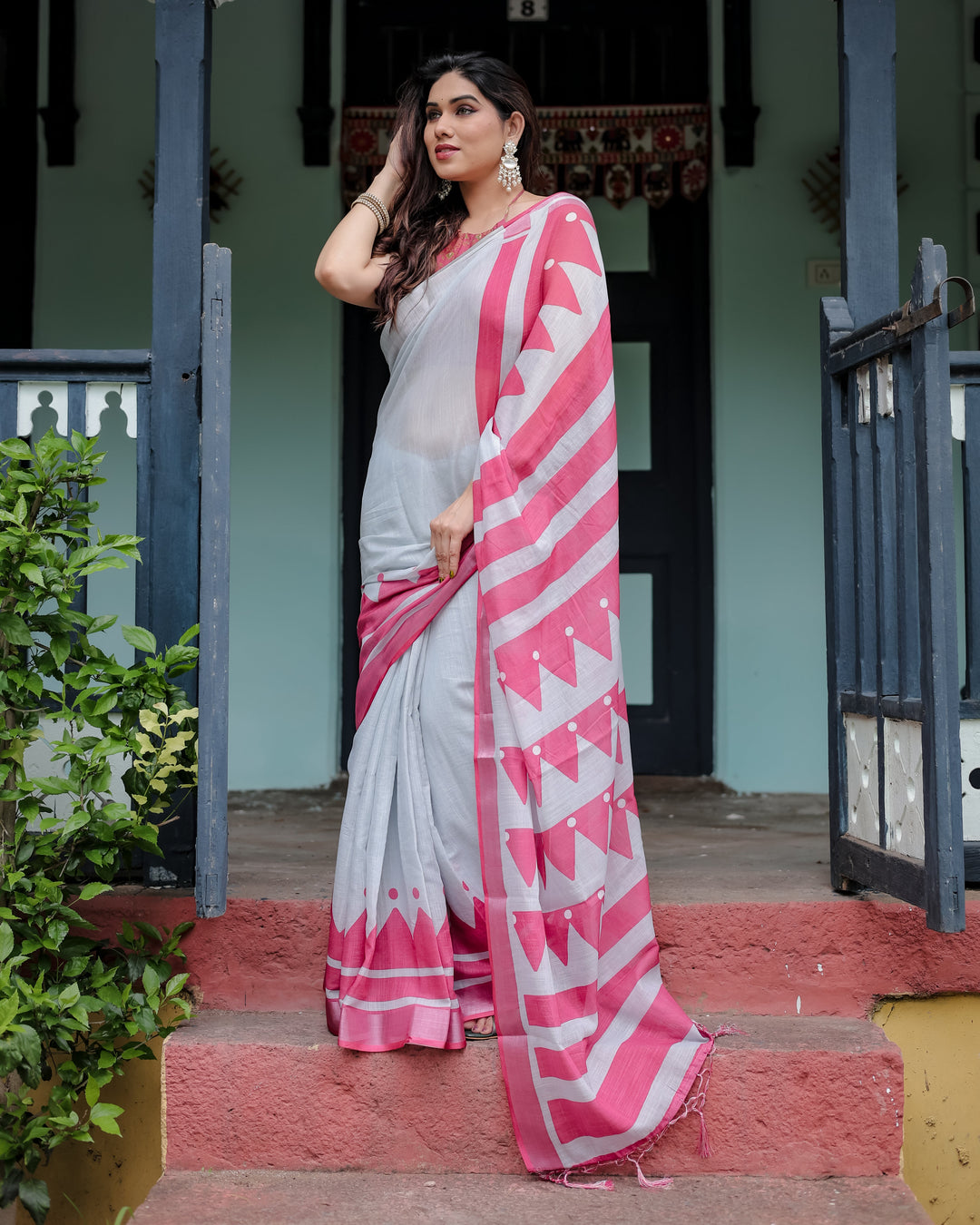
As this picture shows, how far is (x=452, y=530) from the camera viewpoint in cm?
241

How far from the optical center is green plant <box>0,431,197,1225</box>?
2.25m

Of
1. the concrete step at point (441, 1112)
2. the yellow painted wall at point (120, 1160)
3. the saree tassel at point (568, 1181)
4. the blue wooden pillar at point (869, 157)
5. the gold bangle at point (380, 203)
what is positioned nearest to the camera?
the saree tassel at point (568, 1181)

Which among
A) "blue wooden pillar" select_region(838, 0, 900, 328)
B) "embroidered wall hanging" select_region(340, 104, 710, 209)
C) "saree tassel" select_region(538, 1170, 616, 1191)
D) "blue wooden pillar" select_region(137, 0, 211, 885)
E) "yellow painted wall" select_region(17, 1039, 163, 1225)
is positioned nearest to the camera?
"saree tassel" select_region(538, 1170, 616, 1191)

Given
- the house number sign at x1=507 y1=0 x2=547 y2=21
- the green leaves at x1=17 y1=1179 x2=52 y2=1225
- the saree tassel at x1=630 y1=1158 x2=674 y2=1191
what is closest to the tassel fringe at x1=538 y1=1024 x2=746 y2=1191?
the saree tassel at x1=630 y1=1158 x2=674 y2=1191

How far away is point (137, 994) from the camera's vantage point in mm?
2369

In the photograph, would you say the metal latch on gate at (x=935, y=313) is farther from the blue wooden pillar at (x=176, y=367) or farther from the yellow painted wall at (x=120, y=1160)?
the yellow painted wall at (x=120, y=1160)

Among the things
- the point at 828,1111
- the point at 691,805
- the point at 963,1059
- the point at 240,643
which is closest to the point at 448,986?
the point at 828,1111

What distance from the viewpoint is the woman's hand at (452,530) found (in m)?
2.41

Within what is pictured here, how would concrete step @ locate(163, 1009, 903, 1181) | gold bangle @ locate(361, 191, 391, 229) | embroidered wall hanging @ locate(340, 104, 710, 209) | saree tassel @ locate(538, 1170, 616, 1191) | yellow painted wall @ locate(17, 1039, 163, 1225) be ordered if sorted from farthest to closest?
embroidered wall hanging @ locate(340, 104, 710, 209), gold bangle @ locate(361, 191, 391, 229), yellow painted wall @ locate(17, 1039, 163, 1225), concrete step @ locate(163, 1009, 903, 1181), saree tassel @ locate(538, 1170, 616, 1191)

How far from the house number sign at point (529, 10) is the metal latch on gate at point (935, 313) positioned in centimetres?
287

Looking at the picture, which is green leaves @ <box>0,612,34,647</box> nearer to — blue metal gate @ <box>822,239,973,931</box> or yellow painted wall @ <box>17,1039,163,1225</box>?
yellow painted wall @ <box>17,1039,163,1225</box>

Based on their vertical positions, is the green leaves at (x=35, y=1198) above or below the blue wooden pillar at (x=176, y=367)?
below

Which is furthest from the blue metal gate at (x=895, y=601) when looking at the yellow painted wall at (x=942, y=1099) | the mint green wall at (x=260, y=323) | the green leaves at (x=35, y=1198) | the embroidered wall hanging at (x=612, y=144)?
the mint green wall at (x=260, y=323)

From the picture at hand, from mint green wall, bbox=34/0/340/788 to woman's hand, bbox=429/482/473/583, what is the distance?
2.45 metres
